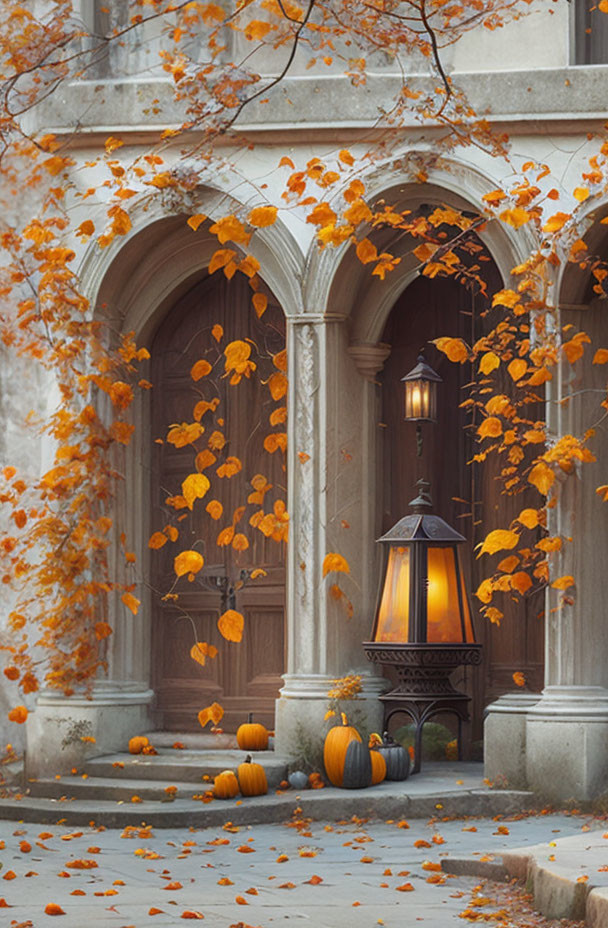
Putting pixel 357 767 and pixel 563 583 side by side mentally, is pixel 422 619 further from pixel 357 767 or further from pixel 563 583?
pixel 357 767

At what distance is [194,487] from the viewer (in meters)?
11.9

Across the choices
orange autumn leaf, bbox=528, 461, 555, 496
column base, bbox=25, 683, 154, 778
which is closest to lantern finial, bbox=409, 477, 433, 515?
orange autumn leaf, bbox=528, 461, 555, 496

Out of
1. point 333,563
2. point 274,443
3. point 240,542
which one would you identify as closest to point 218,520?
point 240,542

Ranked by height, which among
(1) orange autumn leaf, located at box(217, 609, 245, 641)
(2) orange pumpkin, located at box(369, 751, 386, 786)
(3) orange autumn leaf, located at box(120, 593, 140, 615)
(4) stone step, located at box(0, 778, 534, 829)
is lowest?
(4) stone step, located at box(0, 778, 534, 829)

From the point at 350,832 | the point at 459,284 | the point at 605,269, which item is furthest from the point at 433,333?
the point at 350,832

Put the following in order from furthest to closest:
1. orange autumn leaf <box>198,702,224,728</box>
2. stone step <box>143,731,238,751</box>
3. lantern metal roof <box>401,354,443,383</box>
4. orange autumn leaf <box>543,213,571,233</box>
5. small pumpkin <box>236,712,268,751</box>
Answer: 1. orange autumn leaf <box>198,702,224,728</box>
2. stone step <box>143,731,238,751</box>
3. small pumpkin <box>236,712,268,751</box>
4. lantern metal roof <box>401,354,443,383</box>
5. orange autumn leaf <box>543,213,571,233</box>

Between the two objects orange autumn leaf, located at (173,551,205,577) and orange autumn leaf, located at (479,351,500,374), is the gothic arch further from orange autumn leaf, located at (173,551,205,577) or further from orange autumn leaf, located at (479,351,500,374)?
orange autumn leaf, located at (173,551,205,577)

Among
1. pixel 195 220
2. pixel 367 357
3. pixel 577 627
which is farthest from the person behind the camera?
pixel 367 357

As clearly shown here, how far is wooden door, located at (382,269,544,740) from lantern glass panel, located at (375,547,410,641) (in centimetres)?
107

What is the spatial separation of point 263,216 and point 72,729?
11.9ft

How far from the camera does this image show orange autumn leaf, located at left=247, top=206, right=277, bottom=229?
10773 mm

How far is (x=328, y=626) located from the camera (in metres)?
11.0

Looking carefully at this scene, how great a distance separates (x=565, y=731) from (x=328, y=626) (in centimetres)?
175

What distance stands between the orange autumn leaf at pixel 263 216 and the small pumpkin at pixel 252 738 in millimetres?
3314
